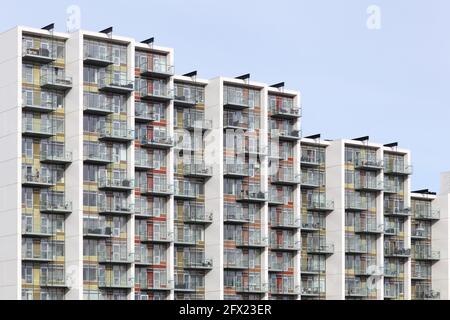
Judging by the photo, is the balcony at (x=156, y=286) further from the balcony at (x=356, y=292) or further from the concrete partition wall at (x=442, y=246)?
the concrete partition wall at (x=442, y=246)

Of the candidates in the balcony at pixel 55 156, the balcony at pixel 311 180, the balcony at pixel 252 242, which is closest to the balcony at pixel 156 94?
the balcony at pixel 55 156

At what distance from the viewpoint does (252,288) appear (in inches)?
5221

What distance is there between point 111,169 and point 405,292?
5508cm

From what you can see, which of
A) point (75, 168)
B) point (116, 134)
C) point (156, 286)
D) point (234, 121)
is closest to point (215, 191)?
point (234, 121)

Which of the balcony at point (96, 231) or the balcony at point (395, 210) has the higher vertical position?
the balcony at point (395, 210)

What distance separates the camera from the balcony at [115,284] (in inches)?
4646

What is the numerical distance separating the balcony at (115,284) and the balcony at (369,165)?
43855 millimetres

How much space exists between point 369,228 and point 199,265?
3132 cm

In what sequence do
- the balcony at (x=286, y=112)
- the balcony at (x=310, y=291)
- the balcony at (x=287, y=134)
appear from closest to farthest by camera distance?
1. the balcony at (x=287, y=134)
2. the balcony at (x=286, y=112)
3. the balcony at (x=310, y=291)

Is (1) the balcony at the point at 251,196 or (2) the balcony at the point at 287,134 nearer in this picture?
(1) the balcony at the point at 251,196

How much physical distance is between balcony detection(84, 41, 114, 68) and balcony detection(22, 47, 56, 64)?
388 cm

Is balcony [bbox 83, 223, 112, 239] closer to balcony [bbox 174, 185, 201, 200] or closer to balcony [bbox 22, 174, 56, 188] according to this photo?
balcony [bbox 22, 174, 56, 188]

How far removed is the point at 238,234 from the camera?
13312 cm
